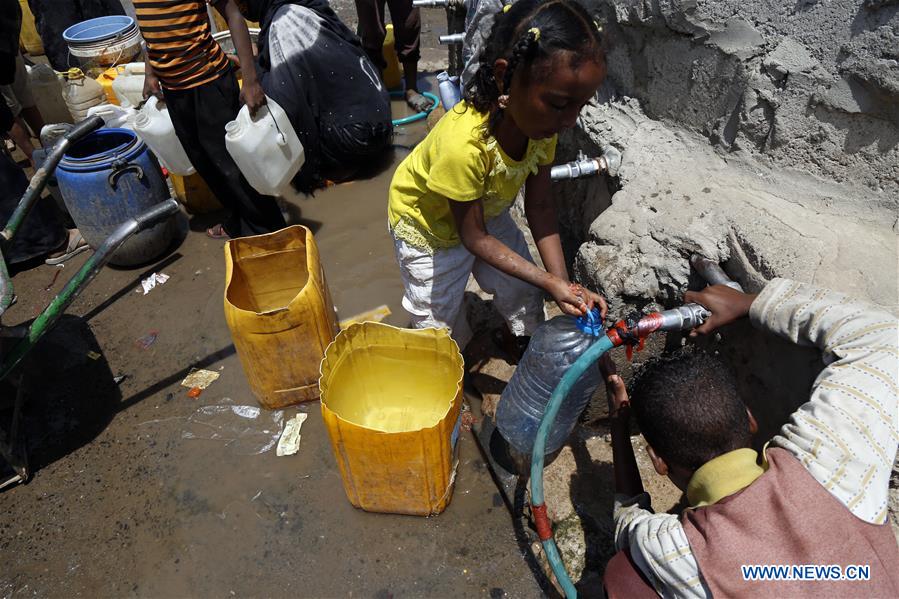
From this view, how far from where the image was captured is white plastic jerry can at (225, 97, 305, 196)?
3.43 meters

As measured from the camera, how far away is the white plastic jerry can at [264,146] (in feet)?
11.3

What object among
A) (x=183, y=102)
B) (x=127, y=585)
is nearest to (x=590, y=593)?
(x=127, y=585)

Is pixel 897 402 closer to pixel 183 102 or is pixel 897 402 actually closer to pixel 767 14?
pixel 767 14

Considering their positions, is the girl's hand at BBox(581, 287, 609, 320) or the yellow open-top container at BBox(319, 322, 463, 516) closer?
the girl's hand at BBox(581, 287, 609, 320)

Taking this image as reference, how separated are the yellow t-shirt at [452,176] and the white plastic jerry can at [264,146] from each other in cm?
142

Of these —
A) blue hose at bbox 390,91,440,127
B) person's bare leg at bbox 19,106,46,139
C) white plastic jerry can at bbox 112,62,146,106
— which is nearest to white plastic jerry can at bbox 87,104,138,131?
white plastic jerry can at bbox 112,62,146,106

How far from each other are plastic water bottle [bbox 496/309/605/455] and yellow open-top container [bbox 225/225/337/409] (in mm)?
988

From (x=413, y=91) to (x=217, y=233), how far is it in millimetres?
2687

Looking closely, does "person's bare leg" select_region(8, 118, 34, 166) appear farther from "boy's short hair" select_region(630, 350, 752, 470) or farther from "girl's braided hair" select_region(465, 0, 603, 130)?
"boy's short hair" select_region(630, 350, 752, 470)

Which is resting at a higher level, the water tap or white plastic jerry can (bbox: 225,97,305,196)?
the water tap

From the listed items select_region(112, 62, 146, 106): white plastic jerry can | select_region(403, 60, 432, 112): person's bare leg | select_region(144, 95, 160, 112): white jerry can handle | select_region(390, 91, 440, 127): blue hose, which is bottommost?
select_region(390, 91, 440, 127): blue hose

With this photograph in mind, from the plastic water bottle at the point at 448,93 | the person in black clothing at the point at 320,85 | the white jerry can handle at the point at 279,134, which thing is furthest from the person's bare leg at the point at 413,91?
the white jerry can handle at the point at 279,134

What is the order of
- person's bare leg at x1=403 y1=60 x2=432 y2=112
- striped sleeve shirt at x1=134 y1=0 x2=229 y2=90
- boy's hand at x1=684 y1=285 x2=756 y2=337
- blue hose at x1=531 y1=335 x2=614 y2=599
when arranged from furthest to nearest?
person's bare leg at x1=403 y1=60 x2=432 y2=112 < striped sleeve shirt at x1=134 y1=0 x2=229 y2=90 < boy's hand at x1=684 y1=285 x2=756 y2=337 < blue hose at x1=531 y1=335 x2=614 y2=599

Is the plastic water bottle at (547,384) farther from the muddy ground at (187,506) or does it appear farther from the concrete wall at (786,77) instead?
the concrete wall at (786,77)
